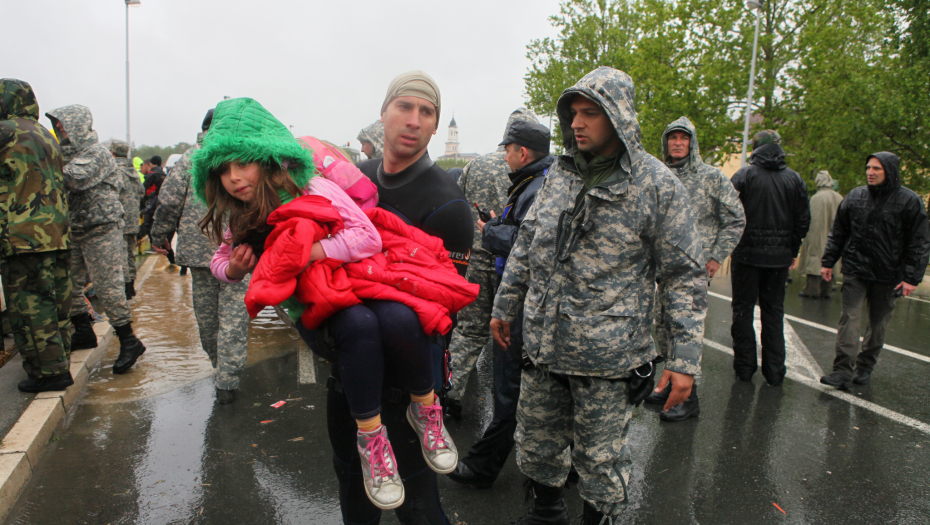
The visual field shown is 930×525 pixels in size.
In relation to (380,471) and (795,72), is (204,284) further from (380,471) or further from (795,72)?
(795,72)

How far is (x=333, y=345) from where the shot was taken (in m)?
1.80

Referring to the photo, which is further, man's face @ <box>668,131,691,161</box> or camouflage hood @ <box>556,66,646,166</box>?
man's face @ <box>668,131,691,161</box>

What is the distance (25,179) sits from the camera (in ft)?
12.9

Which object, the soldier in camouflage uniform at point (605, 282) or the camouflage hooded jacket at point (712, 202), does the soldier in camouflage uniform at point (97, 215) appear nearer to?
the soldier in camouflage uniform at point (605, 282)

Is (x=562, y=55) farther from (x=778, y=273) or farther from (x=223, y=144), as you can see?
(x=223, y=144)

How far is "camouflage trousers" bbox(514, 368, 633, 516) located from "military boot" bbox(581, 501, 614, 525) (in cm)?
5

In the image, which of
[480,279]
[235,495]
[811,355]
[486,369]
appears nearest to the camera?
[235,495]

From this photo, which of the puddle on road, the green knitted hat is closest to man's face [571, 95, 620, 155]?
the green knitted hat

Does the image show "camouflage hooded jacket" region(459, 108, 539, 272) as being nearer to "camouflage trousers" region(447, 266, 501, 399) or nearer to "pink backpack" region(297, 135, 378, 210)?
"camouflage trousers" region(447, 266, 501, 399)

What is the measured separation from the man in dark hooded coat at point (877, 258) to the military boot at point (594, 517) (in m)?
3.78

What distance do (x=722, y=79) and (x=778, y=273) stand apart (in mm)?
16801

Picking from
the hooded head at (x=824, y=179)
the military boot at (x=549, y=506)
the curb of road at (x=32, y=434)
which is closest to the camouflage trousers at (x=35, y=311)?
the curb of road at (x=32, y=434)

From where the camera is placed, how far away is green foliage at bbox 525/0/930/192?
1174cm

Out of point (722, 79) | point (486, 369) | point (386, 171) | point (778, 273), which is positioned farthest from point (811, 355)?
point (722, 79)
